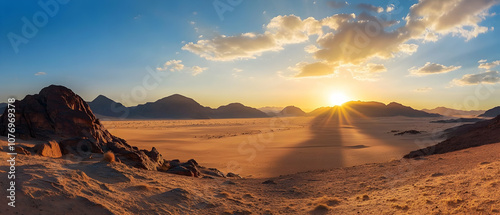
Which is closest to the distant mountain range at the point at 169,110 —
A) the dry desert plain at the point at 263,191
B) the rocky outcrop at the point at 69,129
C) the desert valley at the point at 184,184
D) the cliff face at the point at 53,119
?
the cliff face at the point at 53,119

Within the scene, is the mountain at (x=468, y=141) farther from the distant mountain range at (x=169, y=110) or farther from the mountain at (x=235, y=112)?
the mountain at (x=235, y=112)

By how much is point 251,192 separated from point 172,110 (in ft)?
521

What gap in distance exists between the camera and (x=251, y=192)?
→ 1135 centimetres

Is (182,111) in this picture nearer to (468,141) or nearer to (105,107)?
(105,107)

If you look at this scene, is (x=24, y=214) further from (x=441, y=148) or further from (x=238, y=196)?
(x=441, y=148)

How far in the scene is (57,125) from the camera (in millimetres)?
15516

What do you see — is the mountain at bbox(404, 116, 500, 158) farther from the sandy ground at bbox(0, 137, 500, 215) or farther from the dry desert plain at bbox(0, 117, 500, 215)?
the sandy ground at bbox(0, 137, 500, 215)

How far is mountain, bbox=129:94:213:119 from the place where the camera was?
154 m

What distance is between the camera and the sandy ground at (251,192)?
22.4ft

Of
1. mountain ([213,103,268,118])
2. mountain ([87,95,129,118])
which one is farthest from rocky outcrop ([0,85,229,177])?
mountain ([213,103,268,118])

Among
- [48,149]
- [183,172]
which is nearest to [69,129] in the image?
[48,149]

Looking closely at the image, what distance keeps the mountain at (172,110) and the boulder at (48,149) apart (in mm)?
139550

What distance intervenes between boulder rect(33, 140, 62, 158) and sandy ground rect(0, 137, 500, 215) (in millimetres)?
1303

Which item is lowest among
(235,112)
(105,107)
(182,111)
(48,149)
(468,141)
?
(468,141)
